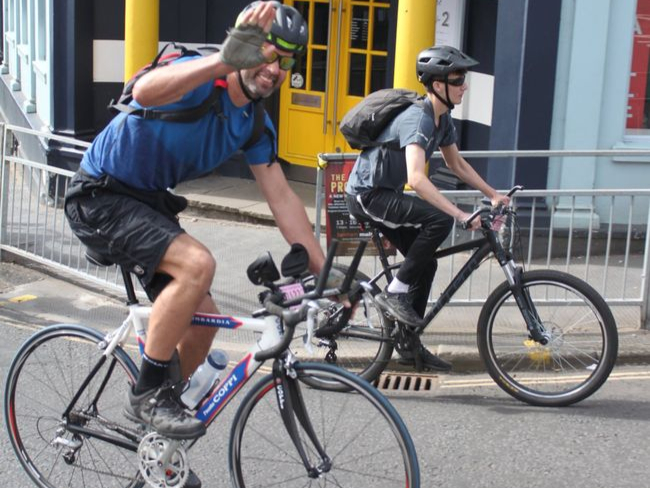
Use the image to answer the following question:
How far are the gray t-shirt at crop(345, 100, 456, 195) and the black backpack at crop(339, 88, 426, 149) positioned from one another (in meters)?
0.04

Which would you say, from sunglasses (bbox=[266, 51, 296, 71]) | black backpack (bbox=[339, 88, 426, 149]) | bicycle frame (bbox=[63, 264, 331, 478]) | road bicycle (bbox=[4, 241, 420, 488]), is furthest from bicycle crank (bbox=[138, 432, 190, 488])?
black backpack (bbox=[339, 88, 426, 149])

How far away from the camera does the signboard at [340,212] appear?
20.7 feet

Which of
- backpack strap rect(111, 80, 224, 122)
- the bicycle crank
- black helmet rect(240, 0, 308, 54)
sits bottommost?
the bicycle crank

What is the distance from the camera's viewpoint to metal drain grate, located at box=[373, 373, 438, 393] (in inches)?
231

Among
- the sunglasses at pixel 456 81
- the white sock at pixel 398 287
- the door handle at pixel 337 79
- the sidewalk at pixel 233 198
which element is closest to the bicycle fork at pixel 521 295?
the white sock at pixel 398 287

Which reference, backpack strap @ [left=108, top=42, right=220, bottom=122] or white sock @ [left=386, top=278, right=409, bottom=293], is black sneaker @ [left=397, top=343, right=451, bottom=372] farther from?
backpack strap @ [left=108, top=42, right=220, bottom=122]

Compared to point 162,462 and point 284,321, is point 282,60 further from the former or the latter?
point 162,462

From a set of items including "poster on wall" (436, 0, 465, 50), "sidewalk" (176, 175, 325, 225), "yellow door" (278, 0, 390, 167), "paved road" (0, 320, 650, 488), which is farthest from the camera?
"yellow door" (278, 0, 390, 167)

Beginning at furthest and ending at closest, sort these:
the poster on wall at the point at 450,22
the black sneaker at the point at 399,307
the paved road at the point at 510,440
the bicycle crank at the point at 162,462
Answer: the poster on wall at the point at 450,22, the black sneaker at the point at 399,307, the paved road at the point at 510,440, the bicycle crank at the point at 162,462

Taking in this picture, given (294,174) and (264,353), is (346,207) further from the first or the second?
(294,174)

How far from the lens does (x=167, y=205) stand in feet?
13.5

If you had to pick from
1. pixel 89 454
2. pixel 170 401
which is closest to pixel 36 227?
pixel 89 454

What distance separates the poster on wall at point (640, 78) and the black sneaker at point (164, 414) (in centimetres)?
593

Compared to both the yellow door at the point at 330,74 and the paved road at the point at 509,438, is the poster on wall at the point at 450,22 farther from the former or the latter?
the paved road at the point at 509,438
